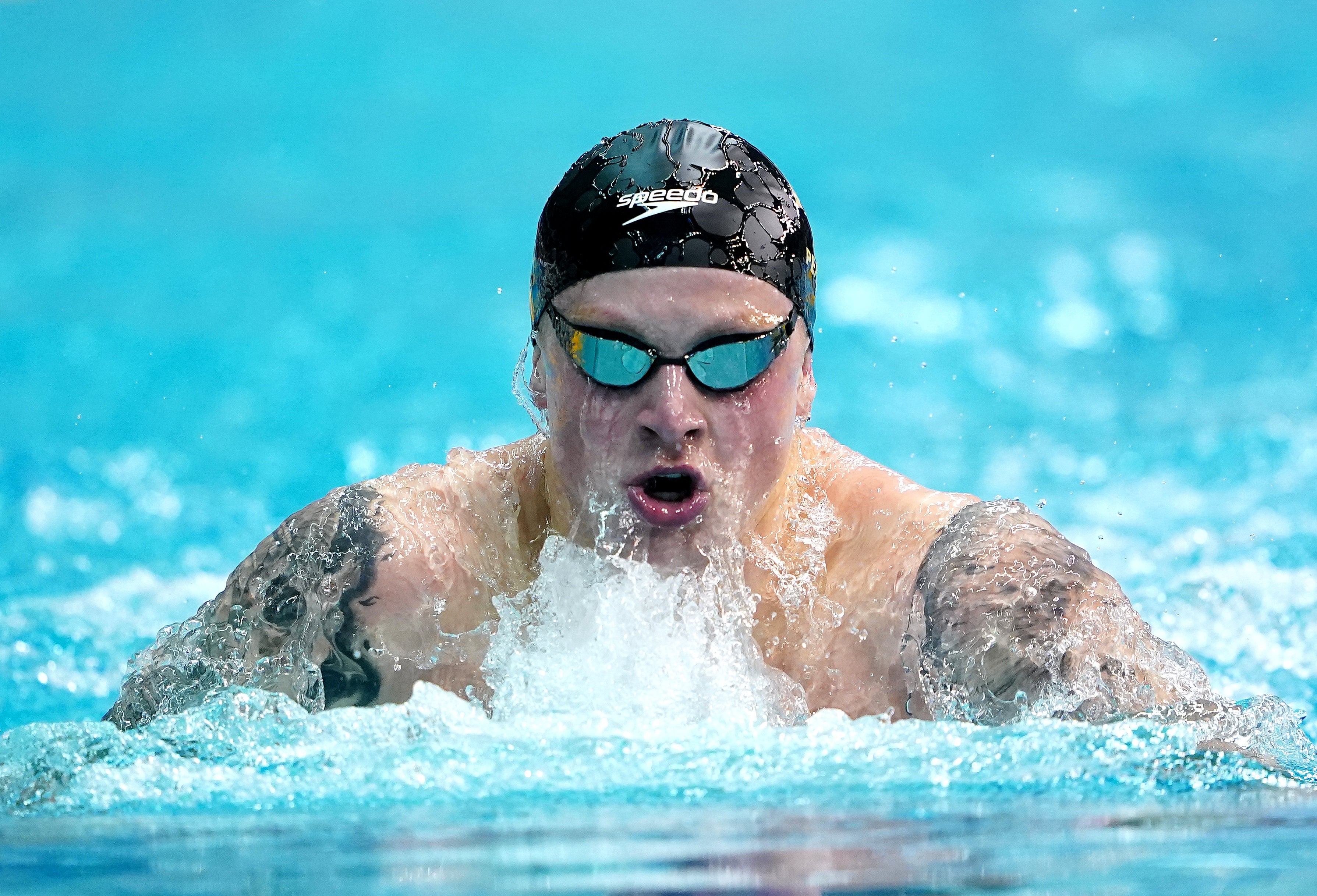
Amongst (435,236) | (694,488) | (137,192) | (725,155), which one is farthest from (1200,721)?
→ (137,192)

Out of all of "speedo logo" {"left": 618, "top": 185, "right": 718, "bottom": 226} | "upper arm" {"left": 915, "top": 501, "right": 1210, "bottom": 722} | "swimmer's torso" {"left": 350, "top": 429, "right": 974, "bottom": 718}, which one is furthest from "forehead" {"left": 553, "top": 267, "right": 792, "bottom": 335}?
"upper arm" {"left": 915, "top": 501, "right": 1210, "bottom": 722}

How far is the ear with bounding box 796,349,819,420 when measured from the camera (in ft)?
9.62

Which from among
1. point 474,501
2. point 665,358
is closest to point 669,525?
point 665,358

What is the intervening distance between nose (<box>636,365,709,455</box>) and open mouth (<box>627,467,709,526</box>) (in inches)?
2.0

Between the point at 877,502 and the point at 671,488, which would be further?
the point at 877,502

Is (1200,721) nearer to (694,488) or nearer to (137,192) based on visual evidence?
(694,488)

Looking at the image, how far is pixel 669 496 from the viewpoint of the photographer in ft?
8.65

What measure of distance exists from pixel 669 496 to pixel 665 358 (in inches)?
10.4

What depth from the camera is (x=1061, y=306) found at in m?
6.89

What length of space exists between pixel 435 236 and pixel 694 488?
16.4 ft

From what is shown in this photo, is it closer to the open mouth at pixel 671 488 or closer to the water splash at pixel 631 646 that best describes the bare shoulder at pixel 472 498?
the water splash at pixel 631 646

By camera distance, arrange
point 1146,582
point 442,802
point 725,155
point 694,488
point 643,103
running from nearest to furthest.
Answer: point 442,802 → point 694,488 → point 725,155 → point 1146,582 → point 643,103

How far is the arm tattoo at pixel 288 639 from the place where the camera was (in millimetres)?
2691

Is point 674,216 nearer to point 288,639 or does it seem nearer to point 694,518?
point 694,518
